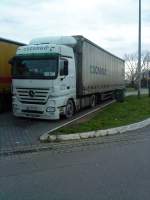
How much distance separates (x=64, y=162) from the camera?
7711 mm

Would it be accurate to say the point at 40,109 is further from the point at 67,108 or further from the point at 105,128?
the point at 105,128

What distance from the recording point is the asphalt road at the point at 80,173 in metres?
5.57

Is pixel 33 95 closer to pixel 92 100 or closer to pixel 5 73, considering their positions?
pixel 5 73

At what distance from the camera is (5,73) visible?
16953mm

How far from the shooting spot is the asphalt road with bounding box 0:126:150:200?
5574 millimetres

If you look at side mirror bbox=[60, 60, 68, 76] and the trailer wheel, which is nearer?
side mirror bbox=[60, 60, 68, 76]

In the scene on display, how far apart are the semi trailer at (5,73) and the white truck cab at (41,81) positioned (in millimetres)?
2540

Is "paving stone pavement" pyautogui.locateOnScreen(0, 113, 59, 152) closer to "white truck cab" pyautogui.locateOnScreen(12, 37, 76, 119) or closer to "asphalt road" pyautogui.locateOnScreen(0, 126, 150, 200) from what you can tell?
"white truck cab" pyautogui.locateOnScreen(12, 37, 76, 119)

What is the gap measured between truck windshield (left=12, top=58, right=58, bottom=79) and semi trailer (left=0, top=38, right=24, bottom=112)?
8.62 ft

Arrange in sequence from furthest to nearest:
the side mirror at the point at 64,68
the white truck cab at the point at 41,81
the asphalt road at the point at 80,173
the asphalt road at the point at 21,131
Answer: the side mirror at the point at 64,68 → the white truck cab at the point at 41,81 → the asphalt road at the point at 21,131 → the asphalt road at the point at 80,173

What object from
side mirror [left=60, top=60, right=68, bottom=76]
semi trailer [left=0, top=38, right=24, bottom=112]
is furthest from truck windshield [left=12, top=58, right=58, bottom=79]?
semi trailer [left=0, top=38, right=24, bottom=112]

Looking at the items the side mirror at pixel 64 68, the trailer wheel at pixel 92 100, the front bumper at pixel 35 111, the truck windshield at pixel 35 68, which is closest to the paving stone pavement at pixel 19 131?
the front bumper at pixel 35 111

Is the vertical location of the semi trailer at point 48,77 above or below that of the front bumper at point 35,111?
above

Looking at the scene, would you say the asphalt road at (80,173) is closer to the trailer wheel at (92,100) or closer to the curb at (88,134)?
the curb at (88,134)
